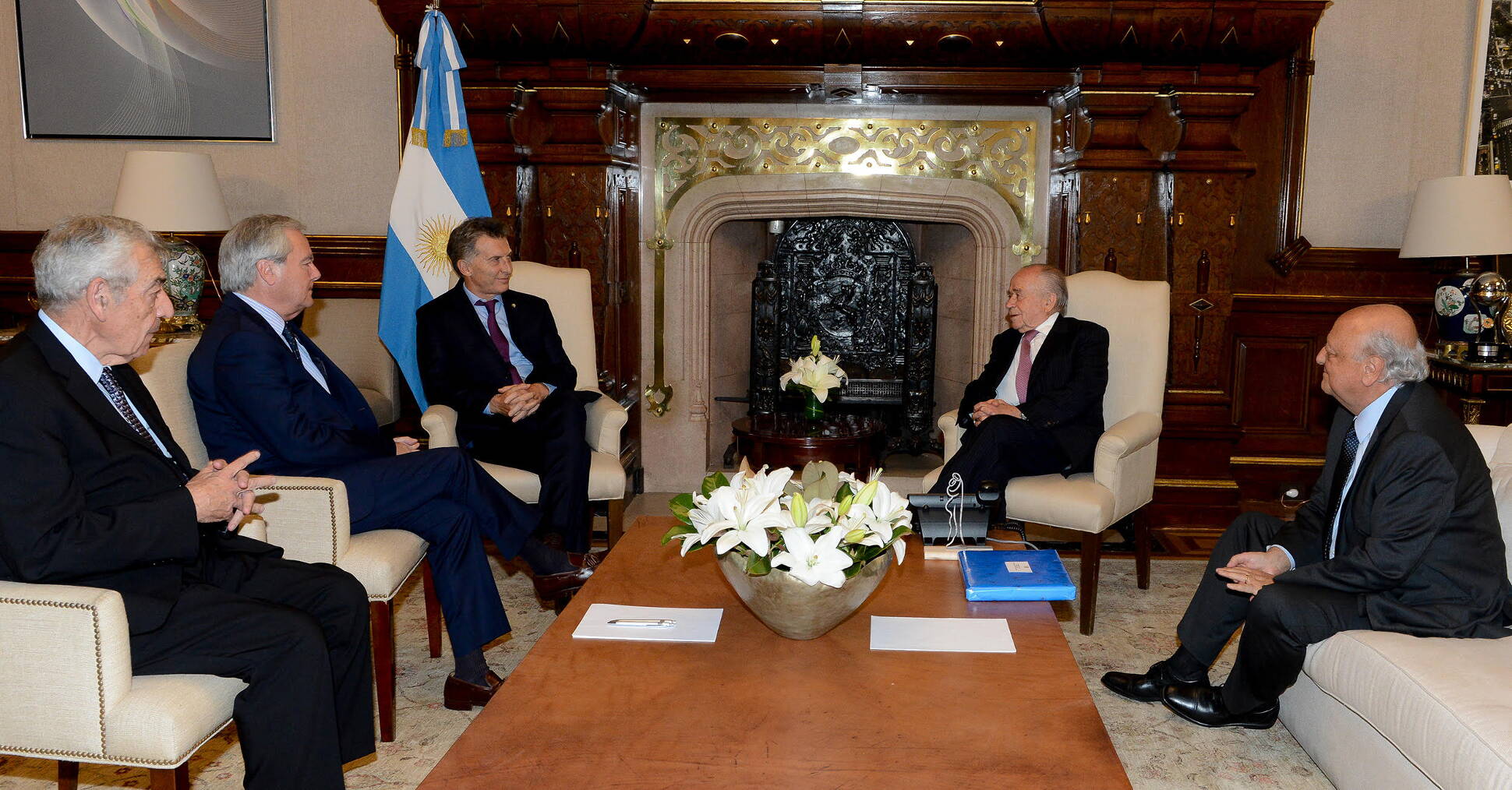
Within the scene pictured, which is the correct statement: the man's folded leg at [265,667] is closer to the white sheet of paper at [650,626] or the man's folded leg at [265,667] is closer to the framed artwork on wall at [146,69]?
the white sheet of paper at [650,626]

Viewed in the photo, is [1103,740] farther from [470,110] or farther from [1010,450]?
[470,110]

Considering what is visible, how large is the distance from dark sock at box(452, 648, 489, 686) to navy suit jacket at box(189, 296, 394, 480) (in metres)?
0.48

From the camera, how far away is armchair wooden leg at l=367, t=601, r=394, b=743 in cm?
278

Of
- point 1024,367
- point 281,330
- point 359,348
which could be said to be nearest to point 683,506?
point 281,330

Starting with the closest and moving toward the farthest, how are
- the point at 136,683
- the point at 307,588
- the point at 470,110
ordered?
the point at 136,683, the point at 307,588, the point at 470,110

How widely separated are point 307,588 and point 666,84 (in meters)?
3.01

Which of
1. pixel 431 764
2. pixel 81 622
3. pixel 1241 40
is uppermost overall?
pixel 1241 40

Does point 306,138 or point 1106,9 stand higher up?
point 1106,9

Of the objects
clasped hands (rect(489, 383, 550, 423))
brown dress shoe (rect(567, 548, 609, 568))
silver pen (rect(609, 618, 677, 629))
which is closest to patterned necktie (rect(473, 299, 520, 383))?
clasped hands (rect(489, 383, 550, 423))

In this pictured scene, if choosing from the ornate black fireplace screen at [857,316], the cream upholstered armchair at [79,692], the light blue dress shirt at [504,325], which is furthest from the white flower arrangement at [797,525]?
the ornate black fireplace screen at [857,316]

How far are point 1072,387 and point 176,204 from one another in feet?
12.0

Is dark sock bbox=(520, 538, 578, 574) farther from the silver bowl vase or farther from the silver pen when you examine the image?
the silver bowl vase

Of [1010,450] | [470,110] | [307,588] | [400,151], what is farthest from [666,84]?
[307,588]

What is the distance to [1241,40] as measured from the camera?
4.36m
